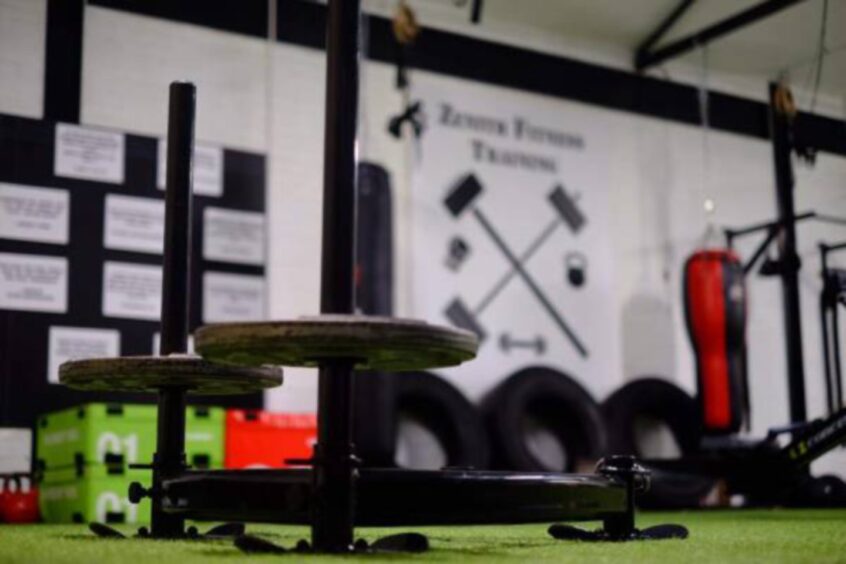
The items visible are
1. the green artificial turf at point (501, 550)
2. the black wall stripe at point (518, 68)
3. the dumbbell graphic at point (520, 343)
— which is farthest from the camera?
the dumbbell graphic at point (520, 343)

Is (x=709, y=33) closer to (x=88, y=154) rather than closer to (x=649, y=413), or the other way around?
(x=649, y=413)

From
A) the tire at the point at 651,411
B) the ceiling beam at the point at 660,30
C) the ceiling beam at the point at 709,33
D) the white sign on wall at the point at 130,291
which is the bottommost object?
the tire at the point at 651,411

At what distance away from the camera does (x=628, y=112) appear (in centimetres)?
707

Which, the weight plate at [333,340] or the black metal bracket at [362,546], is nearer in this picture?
the weight plate at [333,340]

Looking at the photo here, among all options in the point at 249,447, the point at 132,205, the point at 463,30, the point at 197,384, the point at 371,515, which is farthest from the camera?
the point at 463,30

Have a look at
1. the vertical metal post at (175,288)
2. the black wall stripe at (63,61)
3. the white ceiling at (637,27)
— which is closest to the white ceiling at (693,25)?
the white ceiling at (637,27)

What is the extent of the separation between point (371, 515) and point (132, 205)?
384 cm

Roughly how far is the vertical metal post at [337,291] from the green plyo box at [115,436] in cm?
261

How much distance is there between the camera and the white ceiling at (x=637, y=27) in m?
6.14

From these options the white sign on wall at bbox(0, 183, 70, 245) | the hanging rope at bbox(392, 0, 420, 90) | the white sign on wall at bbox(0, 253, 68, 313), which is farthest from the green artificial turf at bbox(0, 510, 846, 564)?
the hanging rope at bbox(392, 0, 420, 90)

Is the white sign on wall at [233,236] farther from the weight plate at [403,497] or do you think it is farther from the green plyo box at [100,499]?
the weight plate at [403,497]

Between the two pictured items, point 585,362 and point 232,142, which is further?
point 585,362

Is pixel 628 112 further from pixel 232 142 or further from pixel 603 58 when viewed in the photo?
pixel 232 142

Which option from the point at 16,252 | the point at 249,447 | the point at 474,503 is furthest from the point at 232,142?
the point at 474,503
